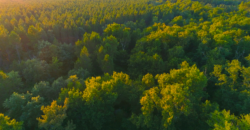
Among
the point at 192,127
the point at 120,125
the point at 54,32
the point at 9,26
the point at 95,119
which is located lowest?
the point at 120,125

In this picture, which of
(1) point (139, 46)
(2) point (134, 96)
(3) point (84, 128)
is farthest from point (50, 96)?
(1) point (139, 46)

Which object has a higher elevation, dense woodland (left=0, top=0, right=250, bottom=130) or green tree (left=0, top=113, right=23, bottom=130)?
green tree (left=0, top=113, right=23, bottom=130)

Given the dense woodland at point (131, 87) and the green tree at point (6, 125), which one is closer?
the green tree at point (6, 125)

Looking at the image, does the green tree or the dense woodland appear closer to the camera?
the green tree

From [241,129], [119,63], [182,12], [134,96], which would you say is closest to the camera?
[241,129]

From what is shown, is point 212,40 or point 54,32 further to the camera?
point 54,32

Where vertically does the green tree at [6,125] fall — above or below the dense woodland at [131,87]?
above

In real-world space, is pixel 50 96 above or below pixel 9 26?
below

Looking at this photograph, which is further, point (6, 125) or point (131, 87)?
point (131, 87)

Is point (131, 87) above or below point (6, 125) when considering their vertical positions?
below

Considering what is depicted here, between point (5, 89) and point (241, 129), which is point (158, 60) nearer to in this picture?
point (241, 129)

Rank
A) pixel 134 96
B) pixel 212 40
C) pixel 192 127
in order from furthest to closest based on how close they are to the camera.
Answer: pixel 212 40
pixel 134 96
pixel 192 127
